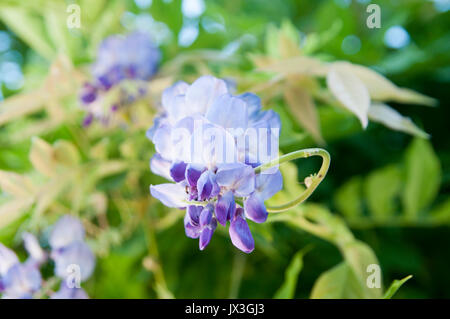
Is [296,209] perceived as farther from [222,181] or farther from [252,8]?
[252,8]

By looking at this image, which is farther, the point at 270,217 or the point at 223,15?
the point at 223,15

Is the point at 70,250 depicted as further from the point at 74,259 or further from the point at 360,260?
the point at 360,260

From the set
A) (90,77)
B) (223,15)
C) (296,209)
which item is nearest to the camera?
(296,209)

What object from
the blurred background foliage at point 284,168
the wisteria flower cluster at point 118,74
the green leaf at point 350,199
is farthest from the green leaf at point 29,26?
the green leaf at point 350,199

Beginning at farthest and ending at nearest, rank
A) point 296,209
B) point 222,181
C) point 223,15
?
point 223,15 → point 296,209 → point 222,181

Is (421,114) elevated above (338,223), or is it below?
above

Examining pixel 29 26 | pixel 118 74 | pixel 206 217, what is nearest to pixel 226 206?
pixel 206 217

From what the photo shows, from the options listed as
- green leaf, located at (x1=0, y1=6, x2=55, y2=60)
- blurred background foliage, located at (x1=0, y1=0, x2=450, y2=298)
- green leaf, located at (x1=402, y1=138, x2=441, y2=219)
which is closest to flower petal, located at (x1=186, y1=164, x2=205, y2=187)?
blurred background foliage, located at (x1=0, y1=0, x2=450, y2=298)

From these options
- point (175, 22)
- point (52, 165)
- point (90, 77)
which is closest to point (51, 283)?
point (52, 165)
